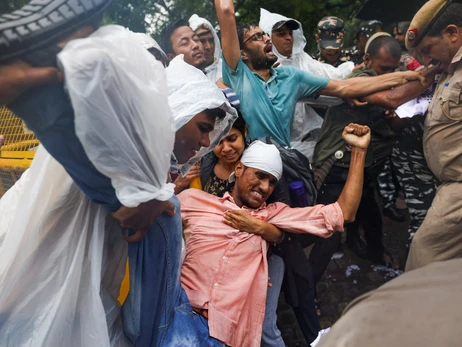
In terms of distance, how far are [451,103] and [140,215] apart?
2.01 meters

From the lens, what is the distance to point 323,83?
122 inches

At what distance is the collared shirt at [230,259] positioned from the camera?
6.88ft

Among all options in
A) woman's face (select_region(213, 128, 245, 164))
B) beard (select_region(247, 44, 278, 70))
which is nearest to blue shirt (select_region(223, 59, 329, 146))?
beard (select_region(247, 44, 278, 70))

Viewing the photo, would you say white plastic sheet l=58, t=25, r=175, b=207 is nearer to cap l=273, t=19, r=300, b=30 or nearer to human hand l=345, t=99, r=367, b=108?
human hand l=345, t=99, r=367, b=108

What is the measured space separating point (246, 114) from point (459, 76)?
1262 mm

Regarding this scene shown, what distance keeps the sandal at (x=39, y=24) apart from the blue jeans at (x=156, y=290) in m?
0.70

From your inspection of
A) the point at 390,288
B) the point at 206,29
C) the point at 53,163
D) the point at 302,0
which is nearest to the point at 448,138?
the point at 390,288

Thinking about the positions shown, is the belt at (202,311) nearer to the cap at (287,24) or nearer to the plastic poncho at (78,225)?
the plastic poncho at (78,225)

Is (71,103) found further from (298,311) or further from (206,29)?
(206,29)

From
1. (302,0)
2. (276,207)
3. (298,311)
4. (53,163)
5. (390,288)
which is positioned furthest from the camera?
(302,0)

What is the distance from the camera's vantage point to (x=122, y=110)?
118cm

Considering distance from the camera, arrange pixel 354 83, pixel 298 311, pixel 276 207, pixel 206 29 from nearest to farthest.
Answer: pixel 276 207 < pixel 298 311 < pixel 354 83 < pixel 206 29

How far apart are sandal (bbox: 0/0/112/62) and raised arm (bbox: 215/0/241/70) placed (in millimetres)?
1628

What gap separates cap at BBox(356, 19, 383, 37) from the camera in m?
5.42
